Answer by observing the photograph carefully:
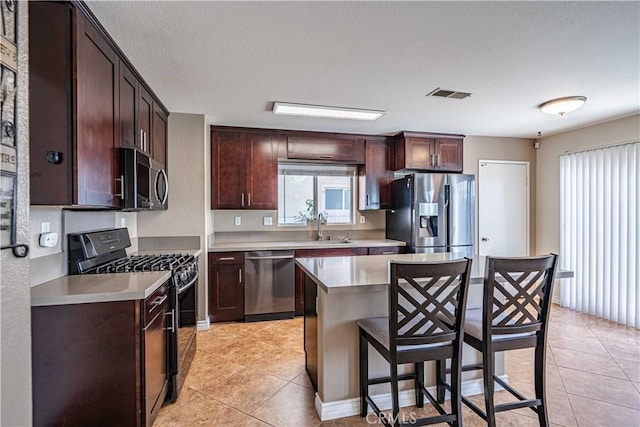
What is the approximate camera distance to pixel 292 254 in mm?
3902

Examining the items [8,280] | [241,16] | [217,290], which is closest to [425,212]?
[217,290]

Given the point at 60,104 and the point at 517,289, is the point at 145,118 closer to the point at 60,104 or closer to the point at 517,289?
the point at 60,104

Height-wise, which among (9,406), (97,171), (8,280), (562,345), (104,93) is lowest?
(562,345)

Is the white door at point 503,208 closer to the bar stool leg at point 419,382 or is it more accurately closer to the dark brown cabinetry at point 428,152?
the dark brown cabinetry at point 428,152

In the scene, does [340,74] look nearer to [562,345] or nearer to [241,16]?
[241,16]

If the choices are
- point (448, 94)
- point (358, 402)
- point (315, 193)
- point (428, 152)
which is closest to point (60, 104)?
point (358, 402)

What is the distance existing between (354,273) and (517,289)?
900 millimetres

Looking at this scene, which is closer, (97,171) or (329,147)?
(97,171)

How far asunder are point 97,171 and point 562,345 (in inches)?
161

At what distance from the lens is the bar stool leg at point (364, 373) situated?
197 centimetres

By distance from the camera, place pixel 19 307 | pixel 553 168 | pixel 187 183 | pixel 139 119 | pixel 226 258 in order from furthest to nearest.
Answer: pixel 553 168, pixel 226 258, pixel 187 183, pixel 139 119, pixel 19 307

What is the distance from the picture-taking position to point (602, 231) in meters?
3.91

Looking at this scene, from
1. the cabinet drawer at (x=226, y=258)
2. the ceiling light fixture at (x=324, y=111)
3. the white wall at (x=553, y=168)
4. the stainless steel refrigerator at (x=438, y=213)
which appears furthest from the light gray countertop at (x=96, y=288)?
the white wall at (x=553, y=168)

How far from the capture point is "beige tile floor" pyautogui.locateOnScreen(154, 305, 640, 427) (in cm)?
203
